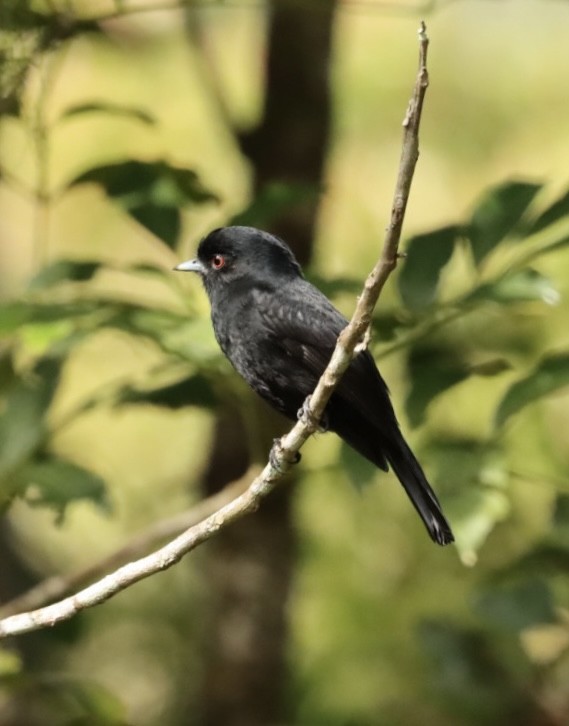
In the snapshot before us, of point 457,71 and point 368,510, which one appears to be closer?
point 368,510

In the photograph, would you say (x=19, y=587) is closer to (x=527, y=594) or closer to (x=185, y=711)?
(x=185, y=711)

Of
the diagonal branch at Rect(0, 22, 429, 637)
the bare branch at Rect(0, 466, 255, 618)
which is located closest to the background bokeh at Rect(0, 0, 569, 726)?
the bare branch at Rect(0, 466, 255, 618)

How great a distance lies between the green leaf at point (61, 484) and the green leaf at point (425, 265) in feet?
2.57

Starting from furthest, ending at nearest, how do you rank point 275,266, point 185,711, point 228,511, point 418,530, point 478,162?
point 478,162 → point 418,530 → point 185,711 → point 275,266 → point 228,511

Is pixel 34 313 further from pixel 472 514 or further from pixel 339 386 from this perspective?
pixel 472 514

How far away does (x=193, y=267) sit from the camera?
305cm

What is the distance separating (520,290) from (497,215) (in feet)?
1.03

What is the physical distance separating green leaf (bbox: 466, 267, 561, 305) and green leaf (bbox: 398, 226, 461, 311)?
0.19 metres

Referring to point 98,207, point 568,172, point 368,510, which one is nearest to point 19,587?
point 368,510

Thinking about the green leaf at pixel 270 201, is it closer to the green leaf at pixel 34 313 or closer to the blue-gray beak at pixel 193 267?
the blue-gray beak at pixel 193 267

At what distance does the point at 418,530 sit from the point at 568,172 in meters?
2.26

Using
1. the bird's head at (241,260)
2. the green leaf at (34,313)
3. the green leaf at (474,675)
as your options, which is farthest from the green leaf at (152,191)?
the green leaf at (474,675)

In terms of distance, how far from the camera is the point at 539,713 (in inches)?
128

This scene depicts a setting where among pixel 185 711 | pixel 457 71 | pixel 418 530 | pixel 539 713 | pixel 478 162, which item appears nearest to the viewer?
pixel 539 713
